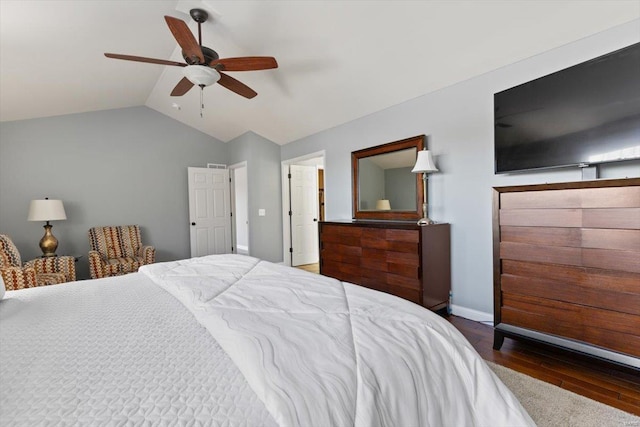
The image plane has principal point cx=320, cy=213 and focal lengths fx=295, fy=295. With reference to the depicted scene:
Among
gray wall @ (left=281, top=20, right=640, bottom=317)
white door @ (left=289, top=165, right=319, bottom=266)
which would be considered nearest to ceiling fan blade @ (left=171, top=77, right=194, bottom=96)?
gray wall @ (left=281, top=20, right=640, bottom=317)

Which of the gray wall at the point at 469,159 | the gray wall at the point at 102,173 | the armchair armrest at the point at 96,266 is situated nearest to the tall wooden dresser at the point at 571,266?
the gray wall at the point at 469,159

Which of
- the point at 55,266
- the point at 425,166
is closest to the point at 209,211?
the point at 55,266

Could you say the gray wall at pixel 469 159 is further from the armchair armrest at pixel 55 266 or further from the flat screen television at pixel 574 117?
the armchair armrest at pixel 55 266

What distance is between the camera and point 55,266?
3643 millimetres

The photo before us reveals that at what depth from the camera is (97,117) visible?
4.71 meters

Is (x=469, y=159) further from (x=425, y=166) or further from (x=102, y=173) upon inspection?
(x=102, y=173)

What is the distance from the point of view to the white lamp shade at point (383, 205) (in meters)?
3.57

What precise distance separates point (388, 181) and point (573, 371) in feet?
7.60

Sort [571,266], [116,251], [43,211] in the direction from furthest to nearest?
[116,251] → [43,211] → [571,266]

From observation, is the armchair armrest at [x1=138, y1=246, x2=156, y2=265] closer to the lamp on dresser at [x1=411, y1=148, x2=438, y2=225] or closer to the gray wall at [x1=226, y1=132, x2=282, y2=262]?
the gray wall at [x1=226, y1=132, x2=282, y2=262]

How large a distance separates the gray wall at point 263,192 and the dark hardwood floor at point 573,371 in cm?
379

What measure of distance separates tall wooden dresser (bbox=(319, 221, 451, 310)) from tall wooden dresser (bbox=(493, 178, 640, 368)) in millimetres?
631

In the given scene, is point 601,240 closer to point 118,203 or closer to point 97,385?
point 97,385

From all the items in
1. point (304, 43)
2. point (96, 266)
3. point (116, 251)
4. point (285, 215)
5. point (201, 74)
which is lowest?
point (96, 266)
